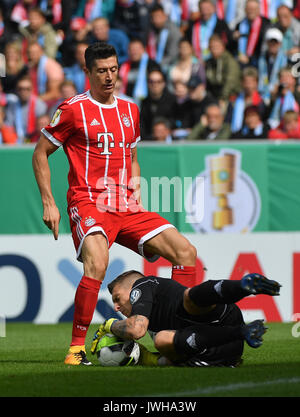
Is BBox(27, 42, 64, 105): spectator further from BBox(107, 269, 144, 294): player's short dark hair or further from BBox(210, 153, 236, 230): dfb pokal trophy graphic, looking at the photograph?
BBox(107, 269, 144, 294): player's short dark hair

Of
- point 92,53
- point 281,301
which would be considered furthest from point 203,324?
point 281,301

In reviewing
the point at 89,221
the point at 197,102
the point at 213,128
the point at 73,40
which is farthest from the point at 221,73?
the point at 89,221

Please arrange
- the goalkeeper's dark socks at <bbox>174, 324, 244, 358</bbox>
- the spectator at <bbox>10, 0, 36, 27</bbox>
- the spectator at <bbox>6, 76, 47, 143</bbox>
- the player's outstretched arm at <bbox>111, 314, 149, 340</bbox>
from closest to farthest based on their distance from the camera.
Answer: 1. the goalkeeper's dark socks at <bbox>174, 324, 244, 358</bbox>
2. the player's outstretched arm at <bbox>111, 314, 149, 340</bbox>
3. the spectator at <bbox>6, 76, 47, 143</bbox>
4. the spectator at <bbox>10, 0, 36, 27</bbox>

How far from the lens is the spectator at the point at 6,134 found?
1277cm

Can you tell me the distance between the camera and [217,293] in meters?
5.84

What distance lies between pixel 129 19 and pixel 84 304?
9.33 m

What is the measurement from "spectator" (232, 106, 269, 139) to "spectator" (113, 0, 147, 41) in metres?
3.40

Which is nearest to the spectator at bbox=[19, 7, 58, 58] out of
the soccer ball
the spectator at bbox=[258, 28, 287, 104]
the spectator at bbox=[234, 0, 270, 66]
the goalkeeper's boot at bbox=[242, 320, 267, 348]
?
the spectator at bbox=[234, 0, 270, 66]

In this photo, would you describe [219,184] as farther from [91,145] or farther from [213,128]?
[91,145]

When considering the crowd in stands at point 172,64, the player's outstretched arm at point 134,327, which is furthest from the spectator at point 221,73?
the player's outstretched arm at point 134,327

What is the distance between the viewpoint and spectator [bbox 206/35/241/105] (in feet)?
44.6

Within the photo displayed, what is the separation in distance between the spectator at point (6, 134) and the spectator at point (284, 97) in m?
3.56

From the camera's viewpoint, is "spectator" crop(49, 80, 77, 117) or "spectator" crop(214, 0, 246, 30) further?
"spectator" crop(214, 0, 246, 30)

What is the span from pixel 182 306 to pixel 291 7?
9231 mm
